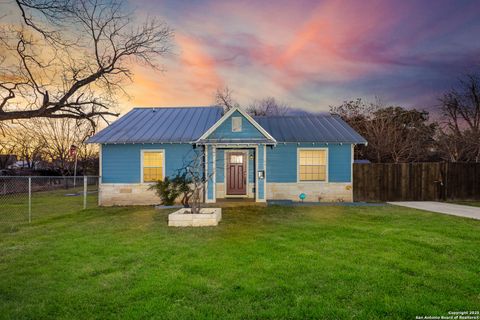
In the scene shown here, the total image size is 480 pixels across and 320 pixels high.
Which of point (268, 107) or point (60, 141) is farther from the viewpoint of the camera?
point (268, 107)

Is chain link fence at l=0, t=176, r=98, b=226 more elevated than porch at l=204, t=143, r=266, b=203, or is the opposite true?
porch at l=204, t=143, r=266, b=203

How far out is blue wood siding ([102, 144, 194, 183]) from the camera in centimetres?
1362

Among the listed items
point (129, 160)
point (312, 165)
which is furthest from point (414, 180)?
point (129, 160)

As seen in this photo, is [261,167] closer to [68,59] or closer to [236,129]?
[236,129]

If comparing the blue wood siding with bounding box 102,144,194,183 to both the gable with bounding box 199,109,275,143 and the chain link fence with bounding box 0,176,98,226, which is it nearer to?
the chain link fence with bounding box 0,176,98,226

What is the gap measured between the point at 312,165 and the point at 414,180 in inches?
206

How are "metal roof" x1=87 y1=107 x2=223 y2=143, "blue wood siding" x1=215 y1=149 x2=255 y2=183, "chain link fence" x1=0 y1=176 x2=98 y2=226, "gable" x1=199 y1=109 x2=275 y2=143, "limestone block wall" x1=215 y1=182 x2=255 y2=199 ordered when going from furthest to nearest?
"limestone block wall" x1=215 y1=182 x2=255 y2=199, "blue wood siding" x1=215 y1=149 x2=255 y2=183, "metal roof" x1=87 y1=107 x2=223 y2=143, "gable" x1=199 y1=109 x2=275 y2=143, "chain link fence" x1=0 y1=176 x2=98 y2=226

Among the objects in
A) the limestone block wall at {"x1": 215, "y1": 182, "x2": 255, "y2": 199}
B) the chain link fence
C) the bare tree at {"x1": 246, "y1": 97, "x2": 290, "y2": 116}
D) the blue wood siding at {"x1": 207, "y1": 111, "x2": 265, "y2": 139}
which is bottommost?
the chain link fence

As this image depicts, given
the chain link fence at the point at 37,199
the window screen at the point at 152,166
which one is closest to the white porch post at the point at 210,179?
the window screen at the point at 152,166

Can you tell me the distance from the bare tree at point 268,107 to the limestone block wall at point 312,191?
79.9 ft

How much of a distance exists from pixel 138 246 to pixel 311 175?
9.73 meters

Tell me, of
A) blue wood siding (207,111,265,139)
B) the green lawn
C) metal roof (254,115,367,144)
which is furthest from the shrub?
metal roof (254,115,367,144)

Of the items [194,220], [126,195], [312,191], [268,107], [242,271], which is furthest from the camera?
[268,107]

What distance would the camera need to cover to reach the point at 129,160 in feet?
44.8
